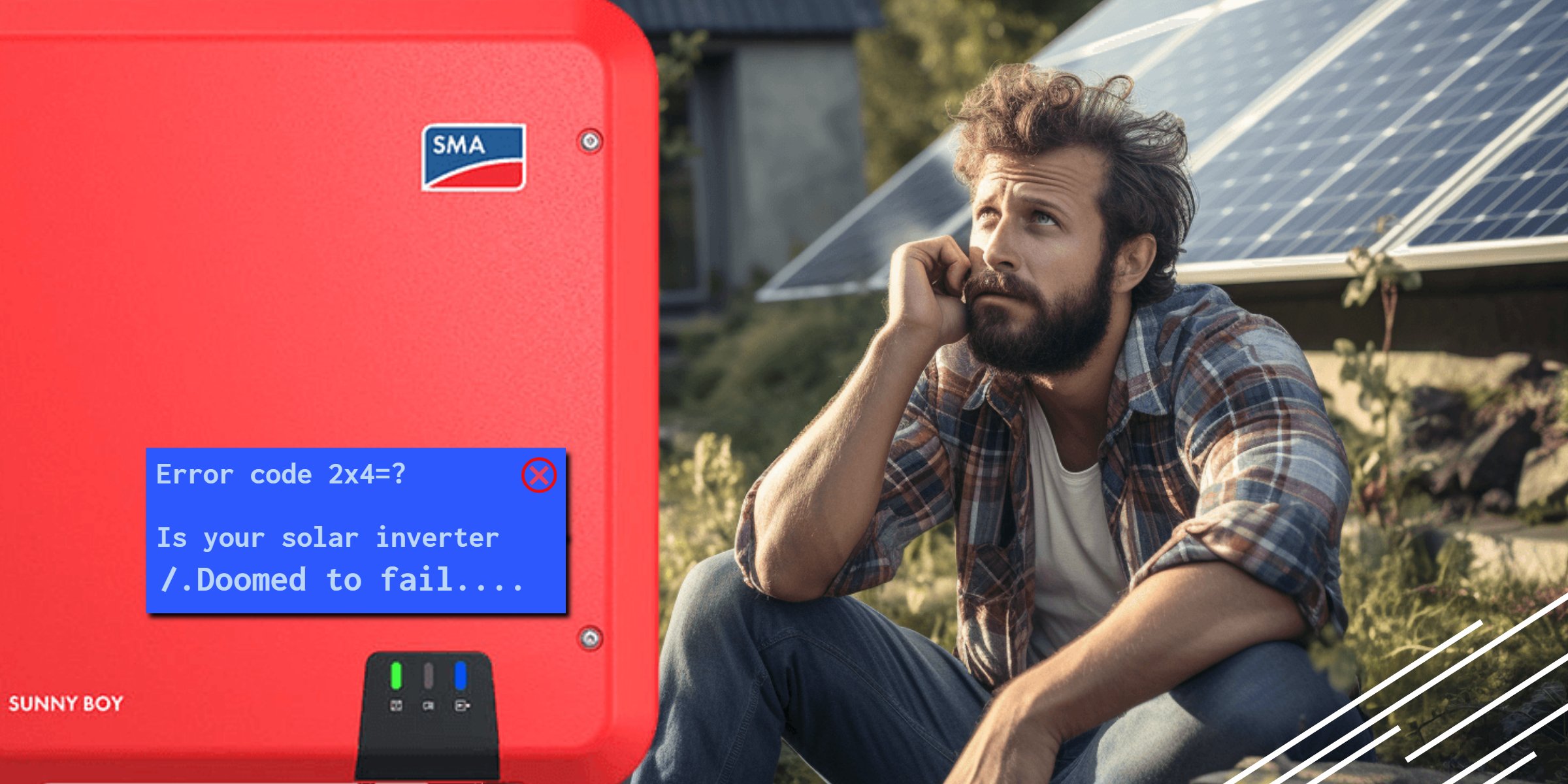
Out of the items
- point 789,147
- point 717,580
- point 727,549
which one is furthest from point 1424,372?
point 789,147

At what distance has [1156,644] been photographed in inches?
64.2

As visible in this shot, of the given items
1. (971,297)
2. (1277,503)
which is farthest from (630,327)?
(971,297)

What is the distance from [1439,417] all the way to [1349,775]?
2979 mm

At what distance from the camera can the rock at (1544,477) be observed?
376 cm

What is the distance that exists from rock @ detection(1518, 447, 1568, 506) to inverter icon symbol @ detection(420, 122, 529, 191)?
3540 mm

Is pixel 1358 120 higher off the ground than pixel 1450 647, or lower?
higher

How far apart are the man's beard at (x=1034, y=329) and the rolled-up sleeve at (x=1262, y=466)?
17 centimetres

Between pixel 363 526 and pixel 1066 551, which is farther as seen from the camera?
pixel 1066 551

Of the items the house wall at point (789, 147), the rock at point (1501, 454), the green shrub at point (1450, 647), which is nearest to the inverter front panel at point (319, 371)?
the green shrub at point (1450, 647)

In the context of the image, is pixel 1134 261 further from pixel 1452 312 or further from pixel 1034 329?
pixel 1452 312

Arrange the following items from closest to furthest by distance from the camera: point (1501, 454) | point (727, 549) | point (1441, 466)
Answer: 1. point (727, 549)
2. point (1501, 454)
3. point (1441, 466)

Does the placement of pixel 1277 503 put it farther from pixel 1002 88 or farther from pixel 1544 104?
pixel 1544 104

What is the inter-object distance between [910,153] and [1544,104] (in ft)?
59.0

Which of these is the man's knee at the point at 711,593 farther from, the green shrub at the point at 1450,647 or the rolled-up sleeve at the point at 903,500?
the green shrub at the point at 1450,647
